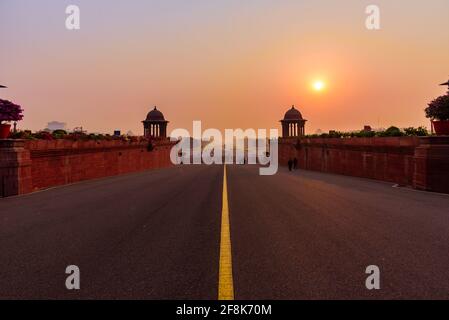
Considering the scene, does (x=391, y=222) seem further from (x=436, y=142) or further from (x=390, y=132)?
(x=390, y=132)

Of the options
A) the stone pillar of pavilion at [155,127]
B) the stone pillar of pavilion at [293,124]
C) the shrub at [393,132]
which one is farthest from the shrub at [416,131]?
the stone pillar of pavilion at [155,127]

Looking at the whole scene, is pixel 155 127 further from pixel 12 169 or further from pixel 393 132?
pixel 12 169

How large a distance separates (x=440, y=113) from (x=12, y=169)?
17653 mm

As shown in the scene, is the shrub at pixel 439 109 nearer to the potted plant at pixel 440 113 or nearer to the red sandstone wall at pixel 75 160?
the potted plant at pixel 440 113

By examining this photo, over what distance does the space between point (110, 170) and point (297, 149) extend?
3035 cm

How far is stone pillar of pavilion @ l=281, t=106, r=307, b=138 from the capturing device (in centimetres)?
8665

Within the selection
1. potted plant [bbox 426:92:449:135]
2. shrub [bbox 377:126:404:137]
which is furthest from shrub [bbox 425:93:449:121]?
shrub [bbox 377:126:404:137]

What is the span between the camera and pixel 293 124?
88250mm

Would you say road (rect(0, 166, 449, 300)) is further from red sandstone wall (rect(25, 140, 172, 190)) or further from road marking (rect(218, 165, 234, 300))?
red sandstone wall (rect(25, 140, 172, 190))

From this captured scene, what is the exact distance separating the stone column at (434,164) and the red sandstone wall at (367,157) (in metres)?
3.10

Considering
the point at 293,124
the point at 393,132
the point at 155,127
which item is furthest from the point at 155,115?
the point at 393,132

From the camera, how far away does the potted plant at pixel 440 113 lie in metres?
15.0
